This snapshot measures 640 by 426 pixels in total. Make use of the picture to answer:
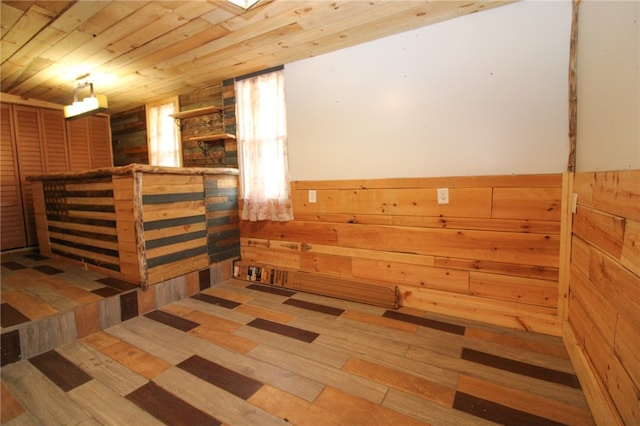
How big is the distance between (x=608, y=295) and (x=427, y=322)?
3.82ft

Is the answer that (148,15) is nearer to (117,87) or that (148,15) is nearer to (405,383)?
(117,87)

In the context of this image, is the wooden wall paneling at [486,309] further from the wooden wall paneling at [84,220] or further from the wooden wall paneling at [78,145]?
the wooden wall paneling at [78,145]

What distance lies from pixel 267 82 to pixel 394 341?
2.66 meters

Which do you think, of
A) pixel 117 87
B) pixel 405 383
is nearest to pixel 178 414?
pixel 405 383

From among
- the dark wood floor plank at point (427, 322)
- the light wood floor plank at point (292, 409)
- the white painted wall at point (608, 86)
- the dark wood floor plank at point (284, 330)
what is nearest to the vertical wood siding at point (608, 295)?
the white painted wall at point (608, 86)

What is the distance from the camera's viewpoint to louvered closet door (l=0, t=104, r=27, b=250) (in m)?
3.70

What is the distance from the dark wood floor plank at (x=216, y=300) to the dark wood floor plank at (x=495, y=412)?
1.83m

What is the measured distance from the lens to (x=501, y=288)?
2.15 m

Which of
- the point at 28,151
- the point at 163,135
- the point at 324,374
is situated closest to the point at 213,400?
the point at 324,374

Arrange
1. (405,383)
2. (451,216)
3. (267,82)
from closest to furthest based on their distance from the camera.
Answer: (405,383)
(451,216)
(267,82)

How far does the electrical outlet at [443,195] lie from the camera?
2.28 meters

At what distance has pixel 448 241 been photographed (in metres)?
2.31

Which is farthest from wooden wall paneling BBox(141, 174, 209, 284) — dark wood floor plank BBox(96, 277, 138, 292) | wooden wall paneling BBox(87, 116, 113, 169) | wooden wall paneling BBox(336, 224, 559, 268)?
wooden wall paneling BBox(87, 116, 113, 169)

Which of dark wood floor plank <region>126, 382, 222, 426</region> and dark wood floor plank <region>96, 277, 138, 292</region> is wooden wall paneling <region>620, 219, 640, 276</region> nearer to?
dark wood floor plank <region>126, 382, 222, 426</region>
